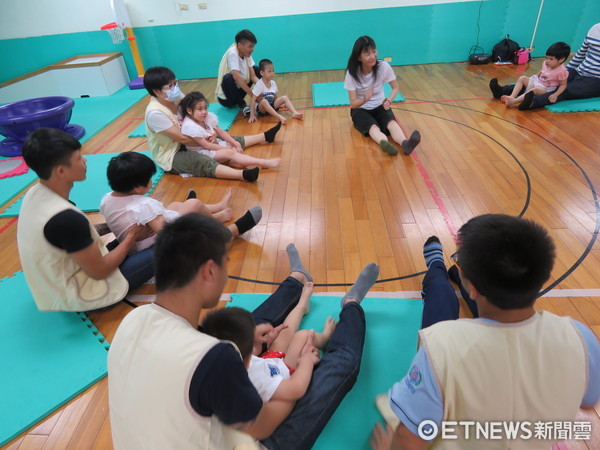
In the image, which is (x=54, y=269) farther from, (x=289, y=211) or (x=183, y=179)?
(x=183, y=179)

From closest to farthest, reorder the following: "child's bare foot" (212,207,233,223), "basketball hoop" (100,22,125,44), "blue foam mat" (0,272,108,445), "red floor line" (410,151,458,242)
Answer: "blue foam mat" (0,272,108,445) → "red floor line" (410,151,458,242) → "child's bare foot" (212,207,233,223) → "basketball hoop" (100,22,125,44)

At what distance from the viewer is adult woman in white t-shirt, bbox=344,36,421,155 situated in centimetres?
368

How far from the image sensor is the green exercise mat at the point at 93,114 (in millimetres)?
3570

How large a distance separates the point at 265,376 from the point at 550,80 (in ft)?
15.3

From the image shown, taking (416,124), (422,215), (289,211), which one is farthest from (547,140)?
(289,211)

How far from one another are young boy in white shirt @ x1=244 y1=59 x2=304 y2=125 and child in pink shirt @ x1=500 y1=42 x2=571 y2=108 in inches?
100

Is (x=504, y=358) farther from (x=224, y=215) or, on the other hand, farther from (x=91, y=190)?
(x=91, y=190)

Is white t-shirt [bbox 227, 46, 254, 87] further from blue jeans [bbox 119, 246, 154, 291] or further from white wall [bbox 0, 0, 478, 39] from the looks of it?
blue jeans [bbox 119, 246, 154, 291]

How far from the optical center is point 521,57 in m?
5.93

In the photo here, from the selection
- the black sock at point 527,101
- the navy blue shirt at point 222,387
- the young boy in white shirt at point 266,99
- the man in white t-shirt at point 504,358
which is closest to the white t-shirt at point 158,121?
the young boy in white shirt at point 266,99

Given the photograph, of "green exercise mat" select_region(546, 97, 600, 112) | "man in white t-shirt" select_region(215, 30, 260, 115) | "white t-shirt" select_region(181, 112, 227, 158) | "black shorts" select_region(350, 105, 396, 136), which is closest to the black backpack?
"green exercise mat" select_region(546, 97, 600, 112)

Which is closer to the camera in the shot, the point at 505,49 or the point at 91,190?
the point at 91,190

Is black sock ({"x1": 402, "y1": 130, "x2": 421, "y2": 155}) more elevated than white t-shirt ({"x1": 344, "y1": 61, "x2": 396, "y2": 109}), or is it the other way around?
white t-shirt ({"x1": 344, "y1": 61, "x2": 396, "y2": 109})

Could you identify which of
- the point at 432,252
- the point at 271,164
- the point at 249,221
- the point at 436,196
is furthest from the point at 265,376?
the point at 271,164
